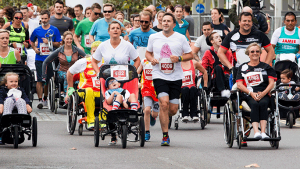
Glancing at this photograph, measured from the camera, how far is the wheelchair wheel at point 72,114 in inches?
511

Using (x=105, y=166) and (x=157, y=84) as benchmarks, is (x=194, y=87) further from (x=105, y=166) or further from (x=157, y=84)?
(x=105, y=166)

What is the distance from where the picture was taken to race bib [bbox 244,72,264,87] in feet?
36.0

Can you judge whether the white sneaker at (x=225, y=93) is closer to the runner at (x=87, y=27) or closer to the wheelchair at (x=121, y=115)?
the wheelchair at (x=121, y=115)

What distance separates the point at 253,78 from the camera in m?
11.0

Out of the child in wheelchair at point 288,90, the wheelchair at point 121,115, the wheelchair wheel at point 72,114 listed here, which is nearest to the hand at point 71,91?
the wheelchair wheel at point 72,114

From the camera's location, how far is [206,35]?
53.7 ft

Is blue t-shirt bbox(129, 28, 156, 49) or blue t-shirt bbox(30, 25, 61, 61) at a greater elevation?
blue t-shirt bbox(30, 25, 61, 61)

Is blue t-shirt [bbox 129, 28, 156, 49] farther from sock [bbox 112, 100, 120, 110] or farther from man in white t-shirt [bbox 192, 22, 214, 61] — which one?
sock [bbox 112, 100, 120, 110]

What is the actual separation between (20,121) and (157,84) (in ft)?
6.97

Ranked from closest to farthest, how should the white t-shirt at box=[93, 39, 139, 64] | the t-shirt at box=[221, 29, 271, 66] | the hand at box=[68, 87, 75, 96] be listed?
the white t-shirt at box=[93, 39, 139, 64], the t-shirt at box=[221, 29, 271, 66], the hand at box=[68, 87, 75, 96]

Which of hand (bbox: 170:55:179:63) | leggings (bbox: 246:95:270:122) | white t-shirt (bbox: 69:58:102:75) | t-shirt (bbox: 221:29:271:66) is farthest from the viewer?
white t-shirt (bbox: 69:58:102:75)

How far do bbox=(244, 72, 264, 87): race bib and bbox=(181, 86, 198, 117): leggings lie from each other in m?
3.35

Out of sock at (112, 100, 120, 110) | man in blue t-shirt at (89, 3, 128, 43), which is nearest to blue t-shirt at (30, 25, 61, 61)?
man in blue t-shirt at (89, 3, 128, 43)

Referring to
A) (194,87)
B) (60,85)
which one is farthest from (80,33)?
(194,87)
